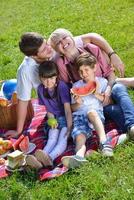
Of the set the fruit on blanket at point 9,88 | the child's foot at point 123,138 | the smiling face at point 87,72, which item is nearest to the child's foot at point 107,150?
the child's foot at point 123,138

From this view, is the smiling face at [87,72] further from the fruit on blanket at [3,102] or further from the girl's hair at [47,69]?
the fruit on blanket at [3,102]

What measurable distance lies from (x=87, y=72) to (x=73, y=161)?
3.77 ft

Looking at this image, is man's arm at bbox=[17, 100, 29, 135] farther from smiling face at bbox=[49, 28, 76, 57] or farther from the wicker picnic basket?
smiling face at bbox=[49, 28, 76, 57]

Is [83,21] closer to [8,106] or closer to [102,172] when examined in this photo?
[8,106]

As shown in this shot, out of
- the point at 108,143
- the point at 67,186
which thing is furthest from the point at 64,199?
the point at 108,143

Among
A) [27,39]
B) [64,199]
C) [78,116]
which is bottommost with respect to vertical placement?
[64,199]

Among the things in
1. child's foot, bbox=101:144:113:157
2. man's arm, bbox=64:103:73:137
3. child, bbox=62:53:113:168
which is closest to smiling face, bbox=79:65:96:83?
child, bbox=62:53:113:168

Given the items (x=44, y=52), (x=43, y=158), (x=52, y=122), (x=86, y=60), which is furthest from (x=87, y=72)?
(x=43, y=158)

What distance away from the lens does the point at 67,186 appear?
4527 millimetres

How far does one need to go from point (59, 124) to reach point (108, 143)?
79 centimetres

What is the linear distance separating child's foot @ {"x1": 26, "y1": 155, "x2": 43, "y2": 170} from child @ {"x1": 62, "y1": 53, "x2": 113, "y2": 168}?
1.39 feet

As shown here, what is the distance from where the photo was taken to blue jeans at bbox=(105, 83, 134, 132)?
514 centimetres

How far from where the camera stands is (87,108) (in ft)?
17.6

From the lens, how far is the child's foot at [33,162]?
4.77m
